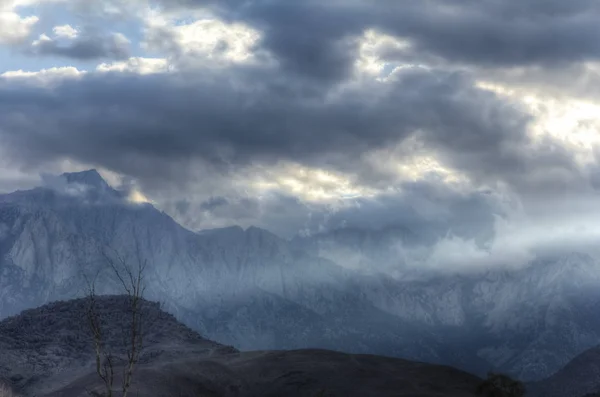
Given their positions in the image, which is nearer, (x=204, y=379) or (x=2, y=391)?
(x=2, y=391)

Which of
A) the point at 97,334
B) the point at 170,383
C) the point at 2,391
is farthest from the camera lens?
the point at 170,383

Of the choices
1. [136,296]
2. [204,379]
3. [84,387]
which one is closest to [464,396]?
[204,379]

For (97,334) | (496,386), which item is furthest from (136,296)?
(496,386)

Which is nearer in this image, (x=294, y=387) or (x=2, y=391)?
(x=2, y=391)

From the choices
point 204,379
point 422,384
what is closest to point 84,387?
point 204,379

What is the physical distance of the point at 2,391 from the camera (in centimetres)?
17738

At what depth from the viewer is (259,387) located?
200 metres

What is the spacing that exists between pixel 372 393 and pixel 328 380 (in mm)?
15188

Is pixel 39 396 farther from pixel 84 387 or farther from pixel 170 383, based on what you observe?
pixel 170 383

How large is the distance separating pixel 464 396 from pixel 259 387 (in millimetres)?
52531

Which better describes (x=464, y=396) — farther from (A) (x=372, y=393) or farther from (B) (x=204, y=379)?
(B) (x=204, y=379)

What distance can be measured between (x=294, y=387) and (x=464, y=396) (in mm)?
42676

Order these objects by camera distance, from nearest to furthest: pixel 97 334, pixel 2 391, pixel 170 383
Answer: pixel 97 334, pixel 2 391, pixel 170 383

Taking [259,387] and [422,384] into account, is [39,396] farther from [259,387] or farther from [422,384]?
[422,384]
